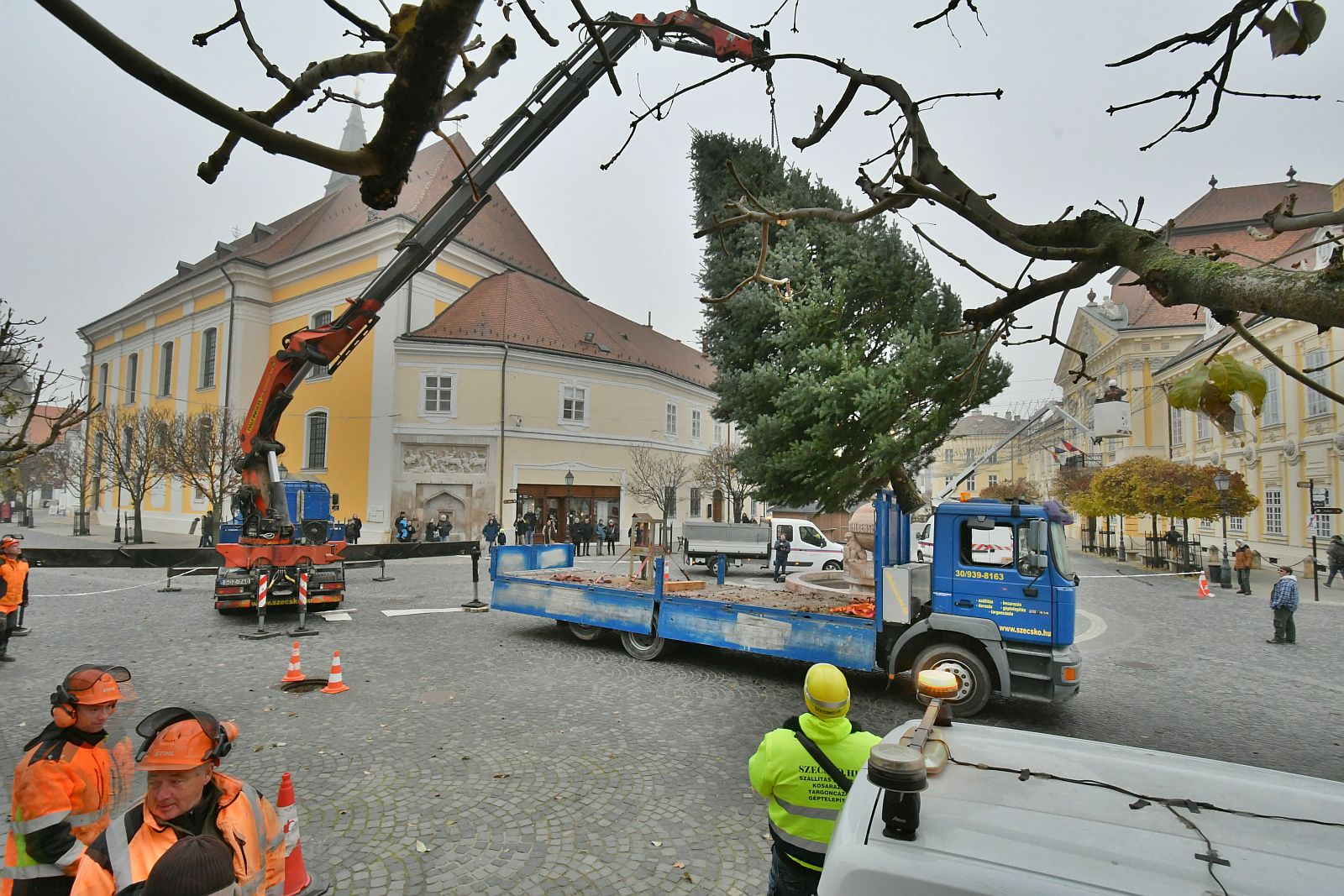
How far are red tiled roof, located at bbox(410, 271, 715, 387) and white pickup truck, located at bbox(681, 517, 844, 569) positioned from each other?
525 inches

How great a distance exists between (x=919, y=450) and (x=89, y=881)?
1376 centimetres

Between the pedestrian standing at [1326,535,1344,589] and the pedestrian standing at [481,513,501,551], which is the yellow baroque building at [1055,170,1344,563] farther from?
the pedestrian standing at [481,513,501,551]

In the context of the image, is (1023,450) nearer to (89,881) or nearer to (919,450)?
(919,450)

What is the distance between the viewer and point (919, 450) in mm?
13945

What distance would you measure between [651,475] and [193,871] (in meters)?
33.3

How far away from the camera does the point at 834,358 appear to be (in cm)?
1323

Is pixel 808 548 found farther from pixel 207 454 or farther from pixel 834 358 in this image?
pixel 207 454

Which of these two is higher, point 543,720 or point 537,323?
point 537,323

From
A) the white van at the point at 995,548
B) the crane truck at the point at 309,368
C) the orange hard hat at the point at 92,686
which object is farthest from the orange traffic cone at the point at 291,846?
the crane truck at the point at 309,368

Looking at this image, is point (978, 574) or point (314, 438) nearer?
point (978, 574)

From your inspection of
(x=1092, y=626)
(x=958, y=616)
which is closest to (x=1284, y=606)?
(x=1092, y=626)

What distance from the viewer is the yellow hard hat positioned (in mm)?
3053

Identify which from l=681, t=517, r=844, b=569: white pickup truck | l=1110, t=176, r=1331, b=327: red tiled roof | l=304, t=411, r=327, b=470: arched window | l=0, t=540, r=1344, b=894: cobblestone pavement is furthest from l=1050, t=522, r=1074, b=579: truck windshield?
l=1110, t=176, r=1331, b=327: red tiled roof

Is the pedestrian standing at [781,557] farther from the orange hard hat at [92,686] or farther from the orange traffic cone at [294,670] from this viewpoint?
the orange hard hat at [92,686]
